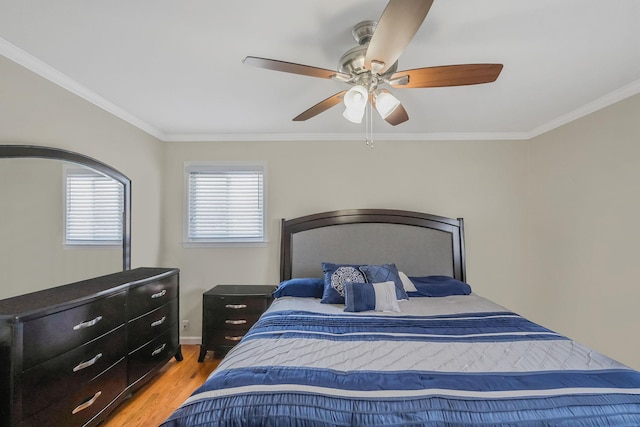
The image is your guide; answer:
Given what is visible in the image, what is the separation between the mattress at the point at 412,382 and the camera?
1092mm

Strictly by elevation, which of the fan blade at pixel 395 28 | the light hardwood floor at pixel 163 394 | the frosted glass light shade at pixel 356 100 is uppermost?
the fan blade at pixel 395 28

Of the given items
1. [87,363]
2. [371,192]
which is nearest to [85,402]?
[87,363]

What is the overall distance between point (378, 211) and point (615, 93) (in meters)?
2.16

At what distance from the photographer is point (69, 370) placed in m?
1.76

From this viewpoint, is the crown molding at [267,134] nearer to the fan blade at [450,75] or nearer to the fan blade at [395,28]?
the fan blade at [450,75]

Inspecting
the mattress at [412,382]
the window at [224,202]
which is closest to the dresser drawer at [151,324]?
the window at [224,202]

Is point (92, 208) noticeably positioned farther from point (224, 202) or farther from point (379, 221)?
point (379, 221)

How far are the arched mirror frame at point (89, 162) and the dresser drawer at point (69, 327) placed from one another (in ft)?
2.56

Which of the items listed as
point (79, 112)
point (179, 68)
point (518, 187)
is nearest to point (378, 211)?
point (518, 187)

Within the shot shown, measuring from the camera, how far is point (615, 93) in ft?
7.97

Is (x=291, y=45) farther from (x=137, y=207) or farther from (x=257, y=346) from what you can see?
(x=137, y=207)

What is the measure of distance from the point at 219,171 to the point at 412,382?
2941 mm

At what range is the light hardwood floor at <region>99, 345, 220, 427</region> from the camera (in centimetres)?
216

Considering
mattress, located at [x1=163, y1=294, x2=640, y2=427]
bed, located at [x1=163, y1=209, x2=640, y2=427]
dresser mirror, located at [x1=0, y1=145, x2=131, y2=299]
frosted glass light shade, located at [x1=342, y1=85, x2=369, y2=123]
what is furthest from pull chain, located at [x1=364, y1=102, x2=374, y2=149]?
dresser mirror, located at [x1=0, y1=145, x2=131, y2=299]
